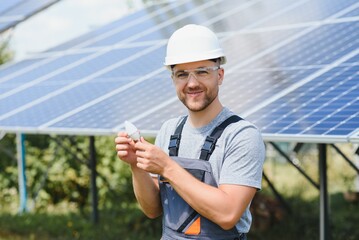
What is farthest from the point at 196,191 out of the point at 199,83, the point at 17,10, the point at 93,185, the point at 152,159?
the point at 17,10

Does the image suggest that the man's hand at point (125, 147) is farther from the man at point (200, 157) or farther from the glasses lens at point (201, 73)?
the glasses lens at point (201, 73)

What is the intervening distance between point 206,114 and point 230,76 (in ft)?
12.9

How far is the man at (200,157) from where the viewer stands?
2.92 meters

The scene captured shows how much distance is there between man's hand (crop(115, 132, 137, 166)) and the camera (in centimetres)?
303

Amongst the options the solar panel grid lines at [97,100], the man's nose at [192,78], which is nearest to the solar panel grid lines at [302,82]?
the solar panel grid lines at [97,100]

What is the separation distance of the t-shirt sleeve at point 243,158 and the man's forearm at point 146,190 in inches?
15.8

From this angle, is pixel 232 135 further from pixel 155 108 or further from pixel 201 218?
pixel 155 108

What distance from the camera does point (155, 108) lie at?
668 cm

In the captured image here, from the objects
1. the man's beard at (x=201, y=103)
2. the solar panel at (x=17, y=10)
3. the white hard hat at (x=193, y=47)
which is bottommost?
the man's beard at (x=201, y=103)

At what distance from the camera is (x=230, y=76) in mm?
7051

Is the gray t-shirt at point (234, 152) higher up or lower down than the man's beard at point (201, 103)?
lower down

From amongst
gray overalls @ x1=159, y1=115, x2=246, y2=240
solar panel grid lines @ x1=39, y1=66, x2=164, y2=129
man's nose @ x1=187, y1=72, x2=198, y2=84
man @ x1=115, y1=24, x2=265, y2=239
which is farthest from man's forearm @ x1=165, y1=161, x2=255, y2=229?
solar panel grid lines @ x1=39, y1=66, x2=164, y2=129

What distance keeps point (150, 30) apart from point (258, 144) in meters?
7.39

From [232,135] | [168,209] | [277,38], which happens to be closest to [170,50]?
[232,135]
